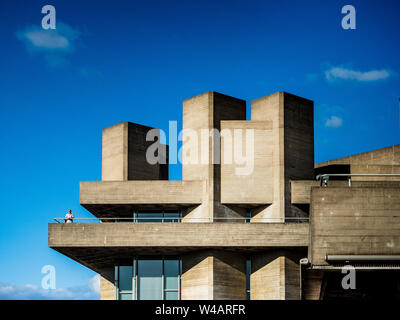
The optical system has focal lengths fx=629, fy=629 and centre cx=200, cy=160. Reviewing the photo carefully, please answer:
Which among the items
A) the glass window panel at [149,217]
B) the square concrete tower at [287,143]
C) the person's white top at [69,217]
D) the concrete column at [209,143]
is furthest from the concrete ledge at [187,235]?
the glass window panel at [149,217]

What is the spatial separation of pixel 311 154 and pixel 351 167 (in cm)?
332

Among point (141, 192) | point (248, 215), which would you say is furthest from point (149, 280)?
point (248, 215)

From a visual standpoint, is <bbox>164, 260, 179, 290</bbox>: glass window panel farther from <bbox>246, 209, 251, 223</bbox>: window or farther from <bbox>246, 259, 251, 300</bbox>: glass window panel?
<bbox>246, 209, 251, 223</bbox>: window

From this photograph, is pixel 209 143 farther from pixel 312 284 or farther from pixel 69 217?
pixel 312 284

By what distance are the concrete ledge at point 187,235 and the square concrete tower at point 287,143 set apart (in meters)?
2.07

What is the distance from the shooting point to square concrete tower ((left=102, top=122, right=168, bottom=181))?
4050 centimetres

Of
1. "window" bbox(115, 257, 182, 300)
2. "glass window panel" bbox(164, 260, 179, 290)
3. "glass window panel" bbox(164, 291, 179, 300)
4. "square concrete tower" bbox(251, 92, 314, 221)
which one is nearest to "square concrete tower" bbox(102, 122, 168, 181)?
"window" bbox(115, 257, 182, 300)

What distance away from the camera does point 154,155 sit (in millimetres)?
42406

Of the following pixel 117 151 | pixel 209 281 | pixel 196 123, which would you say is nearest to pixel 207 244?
pixel 209 281

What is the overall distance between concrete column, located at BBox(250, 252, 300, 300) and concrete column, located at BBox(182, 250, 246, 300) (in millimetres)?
906

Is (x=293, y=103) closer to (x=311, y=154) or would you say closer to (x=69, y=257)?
(x=311, y=154)

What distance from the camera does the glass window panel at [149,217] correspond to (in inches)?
1495

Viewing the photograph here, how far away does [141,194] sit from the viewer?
37188 millimetres

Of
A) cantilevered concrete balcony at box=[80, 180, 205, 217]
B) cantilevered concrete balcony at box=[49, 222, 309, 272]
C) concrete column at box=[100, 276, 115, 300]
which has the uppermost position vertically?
cantilevered concrete balcony at box=[80, 180, 205, 217]
